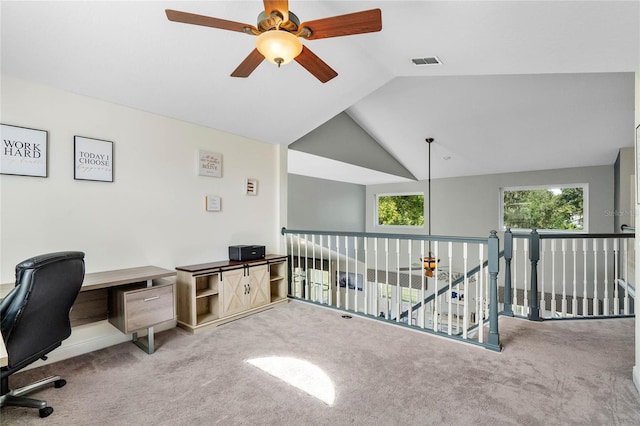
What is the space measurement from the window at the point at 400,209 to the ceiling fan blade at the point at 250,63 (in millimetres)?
6588

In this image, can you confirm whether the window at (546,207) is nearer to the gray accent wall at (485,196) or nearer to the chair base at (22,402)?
the gray accent wall at (485,196)

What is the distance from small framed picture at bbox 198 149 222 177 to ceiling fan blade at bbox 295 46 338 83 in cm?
195

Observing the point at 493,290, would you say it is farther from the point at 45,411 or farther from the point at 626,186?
the point at 626,186

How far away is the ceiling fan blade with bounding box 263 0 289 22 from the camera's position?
1.57 m

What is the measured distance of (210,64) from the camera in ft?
9.29

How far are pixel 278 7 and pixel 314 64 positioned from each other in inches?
22.8

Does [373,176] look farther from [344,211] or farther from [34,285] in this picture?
[34,285]

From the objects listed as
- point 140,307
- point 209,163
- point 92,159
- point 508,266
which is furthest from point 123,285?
point 508,266

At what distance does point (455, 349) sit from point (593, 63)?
2546 millimetres

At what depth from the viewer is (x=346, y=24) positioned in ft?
5.58

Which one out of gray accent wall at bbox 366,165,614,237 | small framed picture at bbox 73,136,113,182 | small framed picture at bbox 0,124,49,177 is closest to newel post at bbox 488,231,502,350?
small framed picture at bbox 73,136,113,182

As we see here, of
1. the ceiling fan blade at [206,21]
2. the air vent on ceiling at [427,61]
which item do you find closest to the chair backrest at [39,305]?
the ceiling fan blade at [206,21]

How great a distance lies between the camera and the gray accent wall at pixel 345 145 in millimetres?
5133

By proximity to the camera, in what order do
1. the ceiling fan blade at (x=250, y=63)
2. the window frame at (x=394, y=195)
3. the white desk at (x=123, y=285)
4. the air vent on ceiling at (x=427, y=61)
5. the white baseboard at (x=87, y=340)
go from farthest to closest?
the window frame at (x=394, y=195) → the air vent on ceiling at (x=427, y=61) → the white baseboard at (x=87, y=340) → the white desk at (x=123, y=285) → the ceiling fan blade at (x=250, y=63)
